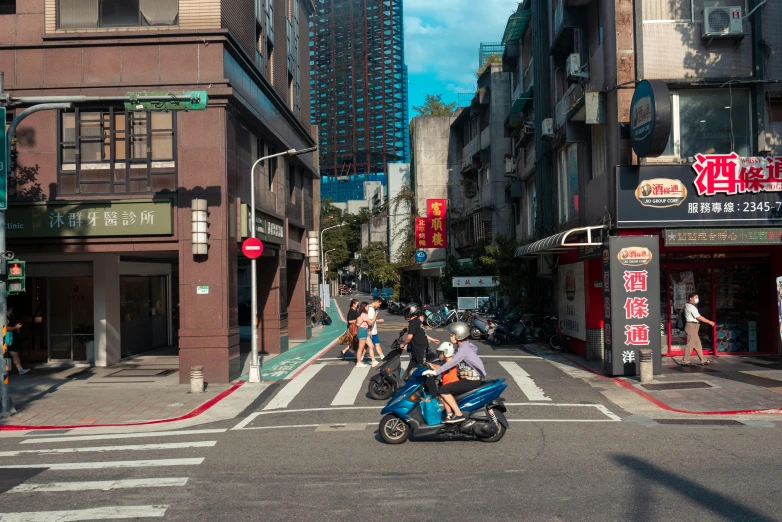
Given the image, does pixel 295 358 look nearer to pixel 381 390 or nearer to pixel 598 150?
pixel 381 390

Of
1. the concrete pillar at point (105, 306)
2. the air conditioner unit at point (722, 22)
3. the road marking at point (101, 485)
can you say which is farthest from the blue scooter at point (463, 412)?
the concrete pillar at point (105, 306)

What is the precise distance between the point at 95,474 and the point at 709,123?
15867 mm

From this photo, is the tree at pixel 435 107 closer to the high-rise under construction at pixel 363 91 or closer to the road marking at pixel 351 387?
the road marking at pixel 351 387

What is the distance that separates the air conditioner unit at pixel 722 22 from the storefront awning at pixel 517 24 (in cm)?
1502

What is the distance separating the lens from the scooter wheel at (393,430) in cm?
1020

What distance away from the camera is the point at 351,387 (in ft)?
52.2

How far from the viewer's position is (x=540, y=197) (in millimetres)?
26516

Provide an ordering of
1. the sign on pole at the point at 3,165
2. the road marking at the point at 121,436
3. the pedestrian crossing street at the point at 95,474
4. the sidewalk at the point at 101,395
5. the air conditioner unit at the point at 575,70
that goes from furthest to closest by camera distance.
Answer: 1. the air conditioner unit at the point at 575,70
2. the sign on pole at the point at 3,165
3. the sidewalk at the point at 101,395
4. the road marking at the point at 121,436
5. the pedestrian crossing street at the point at 95,474

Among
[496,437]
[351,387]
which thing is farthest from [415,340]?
[496,437]

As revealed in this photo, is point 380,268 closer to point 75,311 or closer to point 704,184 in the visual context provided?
point 75,311

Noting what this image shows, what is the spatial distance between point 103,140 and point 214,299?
5.09 metres

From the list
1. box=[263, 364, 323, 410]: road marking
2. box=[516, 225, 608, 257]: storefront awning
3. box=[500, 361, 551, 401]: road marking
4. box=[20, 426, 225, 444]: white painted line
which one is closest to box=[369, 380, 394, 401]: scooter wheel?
box=[263, 364, 323, 410]: road marking

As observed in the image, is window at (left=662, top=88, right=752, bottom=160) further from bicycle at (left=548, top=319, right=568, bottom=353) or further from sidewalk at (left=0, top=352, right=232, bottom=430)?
sidewalk at (left=0, top=352, right=232, bottom=430)

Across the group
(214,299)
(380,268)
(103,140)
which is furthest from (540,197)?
(380,268)
